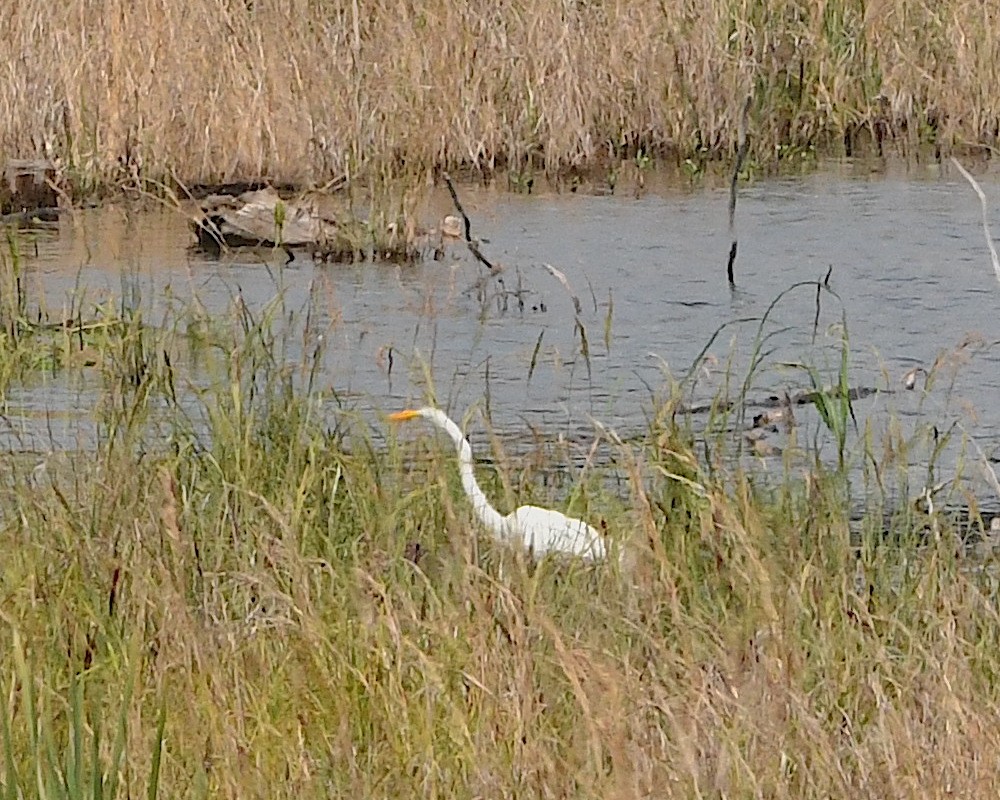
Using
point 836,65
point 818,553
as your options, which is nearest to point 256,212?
point 836,65

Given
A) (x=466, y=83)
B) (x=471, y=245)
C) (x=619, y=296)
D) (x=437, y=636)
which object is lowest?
(x=437, y=636)

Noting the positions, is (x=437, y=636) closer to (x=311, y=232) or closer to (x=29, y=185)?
(x=311, y=232)

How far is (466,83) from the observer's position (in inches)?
315

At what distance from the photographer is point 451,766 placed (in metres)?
2.36

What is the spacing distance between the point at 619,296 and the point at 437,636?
345cm

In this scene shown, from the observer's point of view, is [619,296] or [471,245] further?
[471,245]

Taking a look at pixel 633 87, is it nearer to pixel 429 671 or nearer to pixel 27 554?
pixel 27 554

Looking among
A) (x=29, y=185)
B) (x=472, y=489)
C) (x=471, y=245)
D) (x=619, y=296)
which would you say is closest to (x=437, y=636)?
(x=472, y=489)

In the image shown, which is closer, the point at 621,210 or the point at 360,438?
the point at 360,438

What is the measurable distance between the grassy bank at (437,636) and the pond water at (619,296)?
64cm

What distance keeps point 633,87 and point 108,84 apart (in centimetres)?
212

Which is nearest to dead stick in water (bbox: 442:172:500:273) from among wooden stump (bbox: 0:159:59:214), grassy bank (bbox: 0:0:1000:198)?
grassy bank (bbox: 0:0:1000:198)

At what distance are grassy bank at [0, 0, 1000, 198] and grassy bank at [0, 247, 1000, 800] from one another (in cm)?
391

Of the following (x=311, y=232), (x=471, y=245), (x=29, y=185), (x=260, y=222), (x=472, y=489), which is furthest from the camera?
(x=29, y=185)
